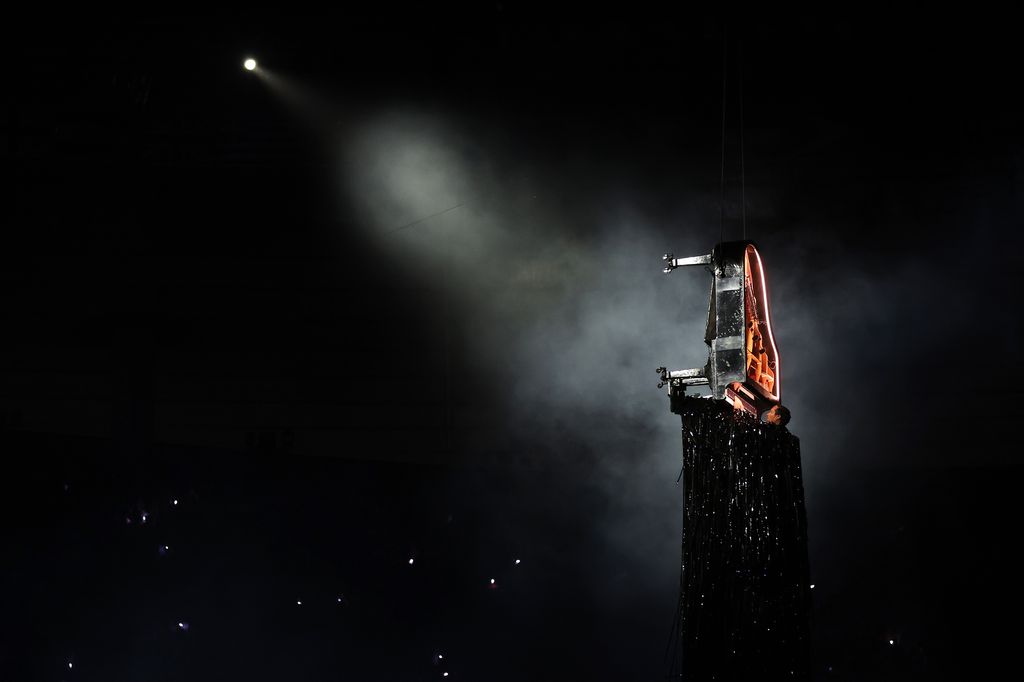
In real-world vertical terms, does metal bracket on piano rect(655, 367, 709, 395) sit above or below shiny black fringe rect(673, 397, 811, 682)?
above

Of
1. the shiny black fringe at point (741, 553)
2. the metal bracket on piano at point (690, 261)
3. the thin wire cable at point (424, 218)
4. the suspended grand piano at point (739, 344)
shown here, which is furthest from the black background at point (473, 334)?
the shiny black fringe at point (741, 553)

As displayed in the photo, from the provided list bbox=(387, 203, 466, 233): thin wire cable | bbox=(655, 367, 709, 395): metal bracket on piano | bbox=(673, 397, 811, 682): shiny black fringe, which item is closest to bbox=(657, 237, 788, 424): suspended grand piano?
bbox=(655, 367, 709, 395): metal bracket on piano

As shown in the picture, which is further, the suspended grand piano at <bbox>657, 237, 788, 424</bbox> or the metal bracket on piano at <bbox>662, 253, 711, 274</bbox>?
the metal bracket on piano at <bbox>662, 253, 711, 274</bbox>

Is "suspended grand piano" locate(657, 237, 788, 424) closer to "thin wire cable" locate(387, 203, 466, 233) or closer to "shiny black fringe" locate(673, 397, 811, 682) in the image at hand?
"shiny black fringe" locate(673, 397, 811, 682)

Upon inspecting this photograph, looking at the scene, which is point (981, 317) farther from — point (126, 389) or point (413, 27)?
point (126, 389)

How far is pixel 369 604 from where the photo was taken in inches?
297

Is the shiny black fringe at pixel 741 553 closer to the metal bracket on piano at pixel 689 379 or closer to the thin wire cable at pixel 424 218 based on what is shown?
the metal bracket on piano at pixel 689 379

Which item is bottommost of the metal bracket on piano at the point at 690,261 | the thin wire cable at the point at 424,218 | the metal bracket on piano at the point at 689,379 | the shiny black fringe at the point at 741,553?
the shiny black fringe at the point at 741,553

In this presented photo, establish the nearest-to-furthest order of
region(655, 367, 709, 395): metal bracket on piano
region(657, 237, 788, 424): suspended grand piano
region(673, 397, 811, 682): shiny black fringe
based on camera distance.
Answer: region(673, 397, 811, 682): shiny black fringe → region(657, 237, 788, 424): suspended grand piano → region(655, 367, 709, 395): metal bracket on piano

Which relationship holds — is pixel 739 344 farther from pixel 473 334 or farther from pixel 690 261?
pixel 473 334

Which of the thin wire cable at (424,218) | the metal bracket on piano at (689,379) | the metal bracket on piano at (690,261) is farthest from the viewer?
the thin wire cable at (424,218)

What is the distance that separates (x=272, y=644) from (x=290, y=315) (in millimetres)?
3561

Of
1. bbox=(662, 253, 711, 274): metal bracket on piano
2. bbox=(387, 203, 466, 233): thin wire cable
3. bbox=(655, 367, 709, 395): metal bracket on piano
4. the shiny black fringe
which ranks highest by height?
bbox=(387, 203, 466, 233): thin wire cable

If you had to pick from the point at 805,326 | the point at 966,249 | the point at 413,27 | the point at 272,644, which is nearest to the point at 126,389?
the point at 272,644
